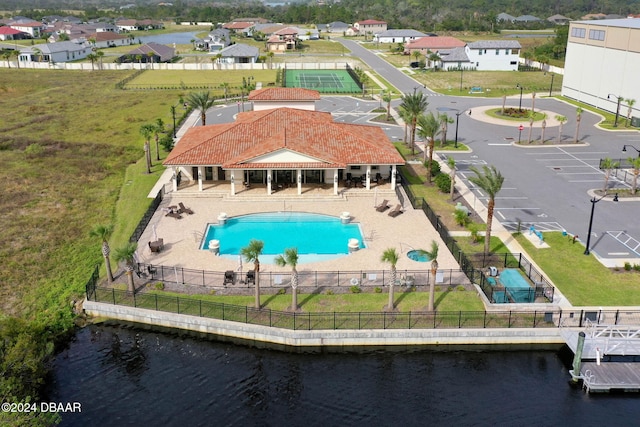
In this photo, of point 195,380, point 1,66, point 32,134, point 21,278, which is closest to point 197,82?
point 32,134

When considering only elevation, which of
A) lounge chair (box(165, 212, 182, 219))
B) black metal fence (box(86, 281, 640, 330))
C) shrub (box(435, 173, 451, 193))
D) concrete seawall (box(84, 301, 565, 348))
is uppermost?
shrub (box(435, 173, 451, 193))

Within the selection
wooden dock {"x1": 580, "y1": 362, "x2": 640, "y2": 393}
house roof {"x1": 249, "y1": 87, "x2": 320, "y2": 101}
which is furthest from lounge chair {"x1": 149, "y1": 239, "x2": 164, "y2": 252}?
house roof {"x1": 249, "y1": 87, "x2": 320, "y2": 101}

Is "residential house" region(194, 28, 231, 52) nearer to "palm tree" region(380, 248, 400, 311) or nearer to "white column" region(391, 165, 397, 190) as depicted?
"white column" region(391, 165, 397, 190)

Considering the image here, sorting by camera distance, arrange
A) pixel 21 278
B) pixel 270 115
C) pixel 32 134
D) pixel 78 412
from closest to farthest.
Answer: pixel 78 412
pixel 21 278
pixel 270 115
pixel 32 134

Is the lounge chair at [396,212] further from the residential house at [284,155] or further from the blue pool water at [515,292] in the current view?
the blue pool water at [515,292]

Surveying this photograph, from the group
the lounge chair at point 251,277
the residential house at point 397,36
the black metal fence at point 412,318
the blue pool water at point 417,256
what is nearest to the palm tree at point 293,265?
the black metal fence at point 412,318

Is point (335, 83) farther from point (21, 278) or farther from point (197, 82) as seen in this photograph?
point (21, 278)
